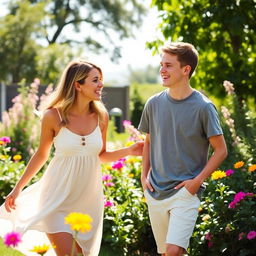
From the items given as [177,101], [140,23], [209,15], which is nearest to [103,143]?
[177,101]

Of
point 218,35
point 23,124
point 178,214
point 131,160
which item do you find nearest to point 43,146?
point 178,214

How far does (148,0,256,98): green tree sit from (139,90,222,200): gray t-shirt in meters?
3.71

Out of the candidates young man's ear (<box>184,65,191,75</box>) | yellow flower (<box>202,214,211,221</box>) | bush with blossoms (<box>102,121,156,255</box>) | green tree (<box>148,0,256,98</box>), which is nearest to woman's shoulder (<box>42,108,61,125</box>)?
young man's ear (<box>184,65,191,75</box>)

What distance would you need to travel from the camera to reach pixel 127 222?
17.5 feet

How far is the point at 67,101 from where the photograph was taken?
160 inches

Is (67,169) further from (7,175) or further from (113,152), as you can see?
(7,175)

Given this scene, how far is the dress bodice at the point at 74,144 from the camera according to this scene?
3.98m

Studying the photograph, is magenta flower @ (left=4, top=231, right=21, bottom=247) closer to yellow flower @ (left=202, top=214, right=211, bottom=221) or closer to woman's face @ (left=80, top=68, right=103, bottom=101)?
woman's face @ (left=80, top=68, right=103, bottom=101)

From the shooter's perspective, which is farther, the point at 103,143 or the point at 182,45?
the point at 103,143

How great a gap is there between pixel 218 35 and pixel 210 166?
4.84m

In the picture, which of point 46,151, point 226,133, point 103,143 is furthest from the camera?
point 226,133

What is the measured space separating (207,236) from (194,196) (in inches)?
31.4

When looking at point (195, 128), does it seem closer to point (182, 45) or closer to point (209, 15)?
point (182, 45)

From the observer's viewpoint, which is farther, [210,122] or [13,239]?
[210,122]
